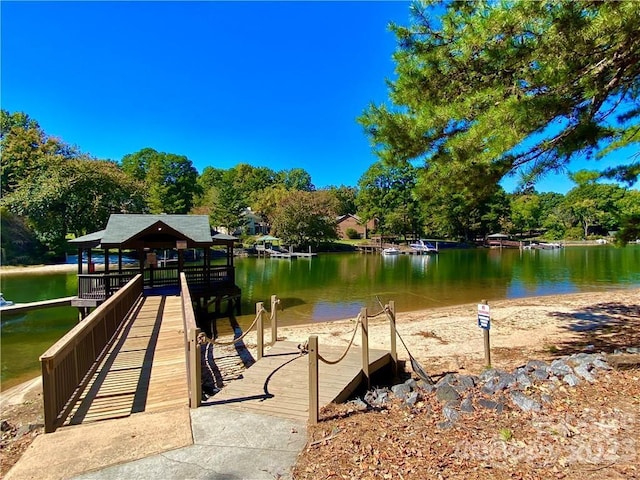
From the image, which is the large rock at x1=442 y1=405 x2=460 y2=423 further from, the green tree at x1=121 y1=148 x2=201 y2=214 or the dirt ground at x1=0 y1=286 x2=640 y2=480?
the green tree at x1=121 y1=148 x2=201 y2=214

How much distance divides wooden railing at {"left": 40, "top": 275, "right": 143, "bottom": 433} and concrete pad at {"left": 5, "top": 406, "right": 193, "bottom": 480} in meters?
0.31

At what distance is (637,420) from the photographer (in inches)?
139

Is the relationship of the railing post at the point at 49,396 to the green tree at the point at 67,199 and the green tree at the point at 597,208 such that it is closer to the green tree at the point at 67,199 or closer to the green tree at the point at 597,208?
the green tree at the point at 67,199

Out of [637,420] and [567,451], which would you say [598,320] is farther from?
[567,451]

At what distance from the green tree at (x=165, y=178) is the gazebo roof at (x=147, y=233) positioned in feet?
114

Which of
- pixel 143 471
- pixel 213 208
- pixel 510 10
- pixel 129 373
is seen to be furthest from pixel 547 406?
pixel 213 208

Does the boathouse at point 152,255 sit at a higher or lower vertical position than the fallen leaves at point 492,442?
higher

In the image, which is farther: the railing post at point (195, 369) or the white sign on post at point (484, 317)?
the white sign on post at point (484, 317)

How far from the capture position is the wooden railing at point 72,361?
367cm

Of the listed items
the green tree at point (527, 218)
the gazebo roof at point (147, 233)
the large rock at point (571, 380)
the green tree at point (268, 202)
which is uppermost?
the green tree at point (268, 202)

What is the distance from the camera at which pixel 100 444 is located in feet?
11.4

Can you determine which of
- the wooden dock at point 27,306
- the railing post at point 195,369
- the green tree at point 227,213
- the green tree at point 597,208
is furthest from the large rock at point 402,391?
the green tree at point 597,208

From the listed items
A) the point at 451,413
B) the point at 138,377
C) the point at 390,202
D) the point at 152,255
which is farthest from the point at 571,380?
the point at 390,202

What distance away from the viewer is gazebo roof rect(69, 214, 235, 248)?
12734 mm
